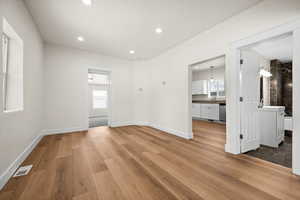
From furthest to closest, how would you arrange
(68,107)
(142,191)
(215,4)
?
1. (68,107)
2. (215,4)
3. (142,191)

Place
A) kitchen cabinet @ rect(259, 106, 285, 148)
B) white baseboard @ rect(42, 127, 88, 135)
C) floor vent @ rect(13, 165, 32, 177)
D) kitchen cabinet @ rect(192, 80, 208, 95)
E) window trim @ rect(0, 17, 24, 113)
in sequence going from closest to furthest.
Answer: floor vent @ rect(13, 165, 32, 177) < window trim @ rect(0, 17, 24, 113) < kitchen cabinet @ rect(259, 106, 285, 148) < white baseboard @ rect(42, 127, 88, 135) < kitchen cabinet @ rect(192, 80, 208, 95)

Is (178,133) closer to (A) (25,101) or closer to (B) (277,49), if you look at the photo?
(A) (25,101)

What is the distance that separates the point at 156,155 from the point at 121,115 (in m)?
2.99

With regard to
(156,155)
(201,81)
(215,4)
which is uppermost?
(215,4)

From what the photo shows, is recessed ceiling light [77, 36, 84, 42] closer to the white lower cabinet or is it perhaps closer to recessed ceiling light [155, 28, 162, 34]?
recessed ceiling light [155, 28, 162, 34]

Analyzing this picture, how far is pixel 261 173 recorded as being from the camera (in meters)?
1.69

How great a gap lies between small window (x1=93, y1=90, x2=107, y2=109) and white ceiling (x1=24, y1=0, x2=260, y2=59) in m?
5.49

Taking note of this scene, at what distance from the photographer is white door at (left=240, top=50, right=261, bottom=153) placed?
2.37 metres

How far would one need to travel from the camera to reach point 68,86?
3953mm

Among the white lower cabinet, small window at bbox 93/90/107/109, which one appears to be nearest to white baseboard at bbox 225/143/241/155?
the white lower cabinet

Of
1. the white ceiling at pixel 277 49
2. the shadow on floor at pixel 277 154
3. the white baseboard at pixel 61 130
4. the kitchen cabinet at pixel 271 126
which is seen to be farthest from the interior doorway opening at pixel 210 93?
the white baseboard at pixel 61 130

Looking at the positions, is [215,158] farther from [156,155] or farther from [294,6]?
[294,6]

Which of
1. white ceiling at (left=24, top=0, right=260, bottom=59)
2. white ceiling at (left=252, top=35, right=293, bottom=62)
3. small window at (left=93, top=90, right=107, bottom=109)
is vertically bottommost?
small window at (left=93, top=90, right=107, bottom=109)

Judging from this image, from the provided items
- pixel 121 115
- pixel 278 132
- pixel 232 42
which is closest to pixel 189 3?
pixel 232 42
